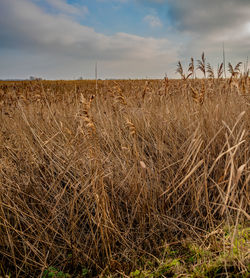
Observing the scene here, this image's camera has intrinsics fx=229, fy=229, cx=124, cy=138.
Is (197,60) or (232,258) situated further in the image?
(197,60)

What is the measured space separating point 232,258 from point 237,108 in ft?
7.46

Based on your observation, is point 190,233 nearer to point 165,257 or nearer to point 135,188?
point 165,257

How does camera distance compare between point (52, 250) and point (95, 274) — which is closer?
point (95, 274)

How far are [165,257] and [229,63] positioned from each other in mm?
2480

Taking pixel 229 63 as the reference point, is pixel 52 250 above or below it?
below

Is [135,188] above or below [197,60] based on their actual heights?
below

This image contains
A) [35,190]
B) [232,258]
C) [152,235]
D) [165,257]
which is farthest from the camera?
[35,190]

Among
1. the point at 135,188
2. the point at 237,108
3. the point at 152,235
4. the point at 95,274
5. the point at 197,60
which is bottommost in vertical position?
the point at 95,274

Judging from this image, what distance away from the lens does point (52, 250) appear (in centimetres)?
155

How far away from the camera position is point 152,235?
5.34 feet

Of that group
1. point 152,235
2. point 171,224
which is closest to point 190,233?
point 171,224

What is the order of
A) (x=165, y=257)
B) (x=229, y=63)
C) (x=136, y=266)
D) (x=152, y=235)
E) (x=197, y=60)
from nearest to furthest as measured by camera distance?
(x=136, y=266) → (x=165, y=257) → (x=152, y=235) → (x=197, y=60) → (x=229, y=63)

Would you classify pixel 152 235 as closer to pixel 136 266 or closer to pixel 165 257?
pixel 165 257

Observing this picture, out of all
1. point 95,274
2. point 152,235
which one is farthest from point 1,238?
point 152,235
